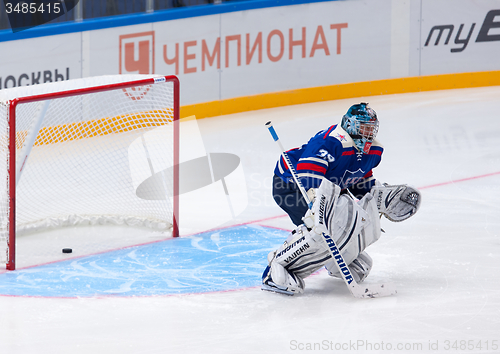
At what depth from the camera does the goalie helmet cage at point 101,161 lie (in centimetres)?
512

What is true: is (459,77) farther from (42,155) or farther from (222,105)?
(42,155)

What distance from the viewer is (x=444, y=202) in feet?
18.8

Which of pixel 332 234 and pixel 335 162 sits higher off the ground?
pixel 335 162

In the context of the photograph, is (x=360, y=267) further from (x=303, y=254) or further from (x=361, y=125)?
(x=361, y=125)

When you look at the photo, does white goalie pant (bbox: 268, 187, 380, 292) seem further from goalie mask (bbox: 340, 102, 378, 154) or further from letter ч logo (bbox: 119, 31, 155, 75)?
letter ч logo (bbox: 119, 31, 155, 75)

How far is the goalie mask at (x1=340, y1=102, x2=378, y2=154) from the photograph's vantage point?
3.89m

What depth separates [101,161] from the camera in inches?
219

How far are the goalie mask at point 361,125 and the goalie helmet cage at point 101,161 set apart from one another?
5.18 ft

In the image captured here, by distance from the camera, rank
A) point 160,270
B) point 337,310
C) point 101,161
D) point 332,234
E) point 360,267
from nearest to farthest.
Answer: point 337,310
point 332,234
point 360,267
point 160,270
point 101,161

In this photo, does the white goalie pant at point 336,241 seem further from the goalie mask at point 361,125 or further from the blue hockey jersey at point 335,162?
the goalie mask at point 361,125

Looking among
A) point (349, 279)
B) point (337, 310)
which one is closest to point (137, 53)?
point (349, 279)

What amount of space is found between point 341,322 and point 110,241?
6.32ft

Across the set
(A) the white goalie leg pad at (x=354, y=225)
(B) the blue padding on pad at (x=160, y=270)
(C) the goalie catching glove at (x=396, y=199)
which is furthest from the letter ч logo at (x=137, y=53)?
(A) the white goalie leg pad at (x=354, y=225)

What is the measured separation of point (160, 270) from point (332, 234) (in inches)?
40.9
